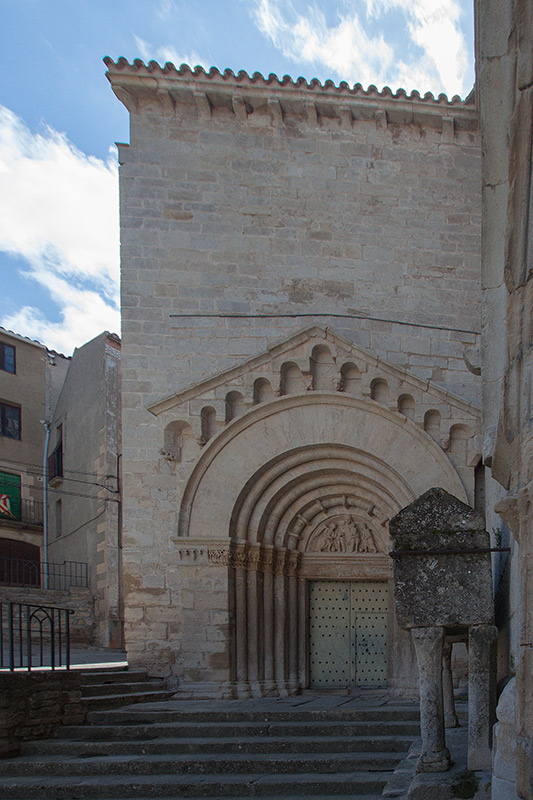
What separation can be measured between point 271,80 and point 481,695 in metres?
9.25

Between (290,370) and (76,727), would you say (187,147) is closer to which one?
(290,370)

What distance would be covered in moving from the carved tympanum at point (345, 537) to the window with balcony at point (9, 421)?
14.7 m

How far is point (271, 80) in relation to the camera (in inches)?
447

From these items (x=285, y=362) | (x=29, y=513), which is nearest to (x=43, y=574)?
(x=29, y=513)

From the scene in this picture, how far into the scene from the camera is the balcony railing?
22547 mm

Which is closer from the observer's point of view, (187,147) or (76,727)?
(76,727)

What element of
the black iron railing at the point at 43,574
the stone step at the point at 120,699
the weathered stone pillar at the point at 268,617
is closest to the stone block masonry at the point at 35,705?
the stone step at the point at 120,699

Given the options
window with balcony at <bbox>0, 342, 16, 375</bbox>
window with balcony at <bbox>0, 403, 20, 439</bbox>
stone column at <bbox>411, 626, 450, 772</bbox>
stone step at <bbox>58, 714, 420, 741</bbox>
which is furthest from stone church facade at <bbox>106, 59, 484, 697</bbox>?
window with balcony at <bbox>0, 342, 16, 375</bbox>

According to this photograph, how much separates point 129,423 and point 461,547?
Result: 273 inches

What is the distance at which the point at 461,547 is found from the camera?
4344 millimetres

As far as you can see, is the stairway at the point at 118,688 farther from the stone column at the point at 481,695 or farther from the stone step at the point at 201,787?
the stone column at the point at 481,695

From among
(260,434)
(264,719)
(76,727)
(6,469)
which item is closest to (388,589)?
(260,434)

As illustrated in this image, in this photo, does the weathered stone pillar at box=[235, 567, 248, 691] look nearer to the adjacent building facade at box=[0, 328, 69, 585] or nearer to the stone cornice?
the stone cornice

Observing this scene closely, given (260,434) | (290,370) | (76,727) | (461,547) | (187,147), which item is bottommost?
(76,727)
